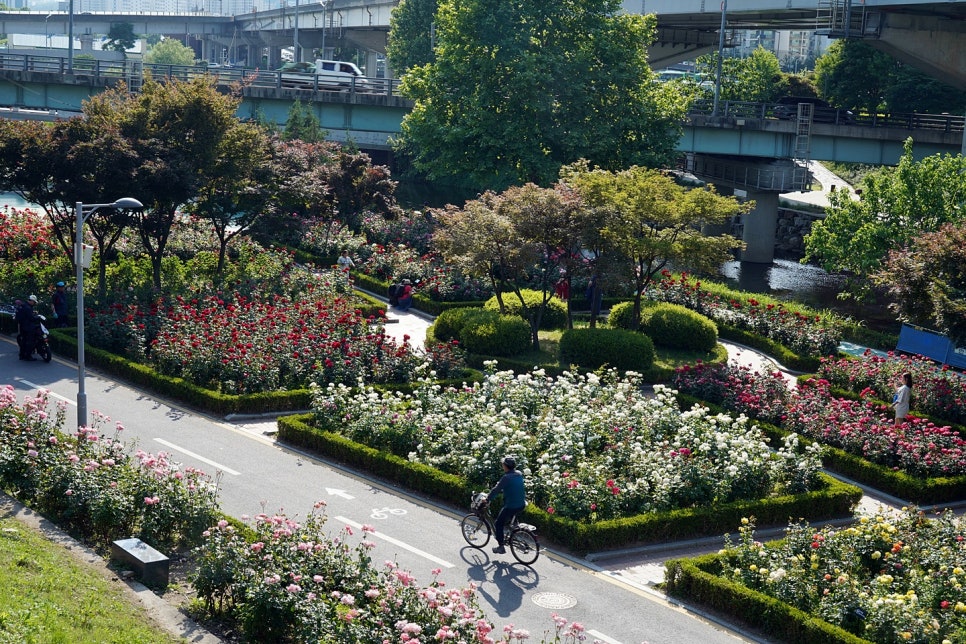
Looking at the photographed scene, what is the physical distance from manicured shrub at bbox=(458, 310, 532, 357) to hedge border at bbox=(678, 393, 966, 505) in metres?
8.13

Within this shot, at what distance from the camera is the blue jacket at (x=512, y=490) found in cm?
1606

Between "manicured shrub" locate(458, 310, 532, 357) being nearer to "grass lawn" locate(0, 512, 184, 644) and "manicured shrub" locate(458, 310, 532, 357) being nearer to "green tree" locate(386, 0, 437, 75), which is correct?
"grass lawn" locate(0, 512, 184, 644)

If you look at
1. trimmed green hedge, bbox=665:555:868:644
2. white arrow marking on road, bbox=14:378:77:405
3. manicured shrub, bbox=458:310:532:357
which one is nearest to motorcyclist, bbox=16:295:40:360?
white arrow marking on road, bbox=14:378:77:405

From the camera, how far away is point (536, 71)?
139 feet

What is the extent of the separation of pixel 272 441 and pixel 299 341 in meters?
3.85

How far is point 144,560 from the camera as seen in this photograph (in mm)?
14203

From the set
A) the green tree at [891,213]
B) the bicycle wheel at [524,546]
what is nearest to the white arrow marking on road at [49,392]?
the bicycle wheel at [524,546]

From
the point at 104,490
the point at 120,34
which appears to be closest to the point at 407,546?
the point at 104,490

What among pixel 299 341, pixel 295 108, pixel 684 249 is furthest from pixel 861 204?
pixel 295 108

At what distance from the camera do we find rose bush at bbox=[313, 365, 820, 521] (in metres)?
18.2

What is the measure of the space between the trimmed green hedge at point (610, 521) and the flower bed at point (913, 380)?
19.9ft

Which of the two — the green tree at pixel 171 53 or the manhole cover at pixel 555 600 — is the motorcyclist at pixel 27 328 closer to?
the manhole cover at pixel 555 600

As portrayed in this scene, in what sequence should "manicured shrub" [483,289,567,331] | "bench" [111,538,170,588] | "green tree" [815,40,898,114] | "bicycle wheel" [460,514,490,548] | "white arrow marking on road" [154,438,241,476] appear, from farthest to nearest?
"green tree" [815,40,898,114] < "manicured shrub" [483,289,567,331] < "white arrow marking on road" [154,438,241,476] < "bicycle wheel" [460,514,490,548] < "bench" [111,538,170,588]

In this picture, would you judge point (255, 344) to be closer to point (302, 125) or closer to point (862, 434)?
point (862, 434)
